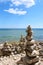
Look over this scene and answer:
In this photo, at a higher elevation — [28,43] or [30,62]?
[28,43]

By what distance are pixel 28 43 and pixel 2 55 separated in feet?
19.7

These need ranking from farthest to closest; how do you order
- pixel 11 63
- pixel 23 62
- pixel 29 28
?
pixel 11 63, pixel 23 62, pixel 29 28

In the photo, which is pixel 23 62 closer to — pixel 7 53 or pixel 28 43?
pixel 28 43

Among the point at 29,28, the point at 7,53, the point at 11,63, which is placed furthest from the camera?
the point at 7,53

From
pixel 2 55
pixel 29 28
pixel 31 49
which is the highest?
pixel 29 28

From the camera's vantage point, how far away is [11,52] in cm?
1691

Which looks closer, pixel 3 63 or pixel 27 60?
pixel 27 60

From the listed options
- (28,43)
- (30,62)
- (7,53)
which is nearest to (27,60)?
(30,62)

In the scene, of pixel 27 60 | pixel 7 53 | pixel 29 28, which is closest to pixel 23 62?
pixel 27 60

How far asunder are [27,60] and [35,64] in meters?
0.64

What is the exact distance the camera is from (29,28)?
11.2 metres

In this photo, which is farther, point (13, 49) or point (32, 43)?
point (13, 49)

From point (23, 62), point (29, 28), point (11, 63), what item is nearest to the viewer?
point (29, 28)

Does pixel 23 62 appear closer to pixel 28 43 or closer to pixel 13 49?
pixel 28 43
